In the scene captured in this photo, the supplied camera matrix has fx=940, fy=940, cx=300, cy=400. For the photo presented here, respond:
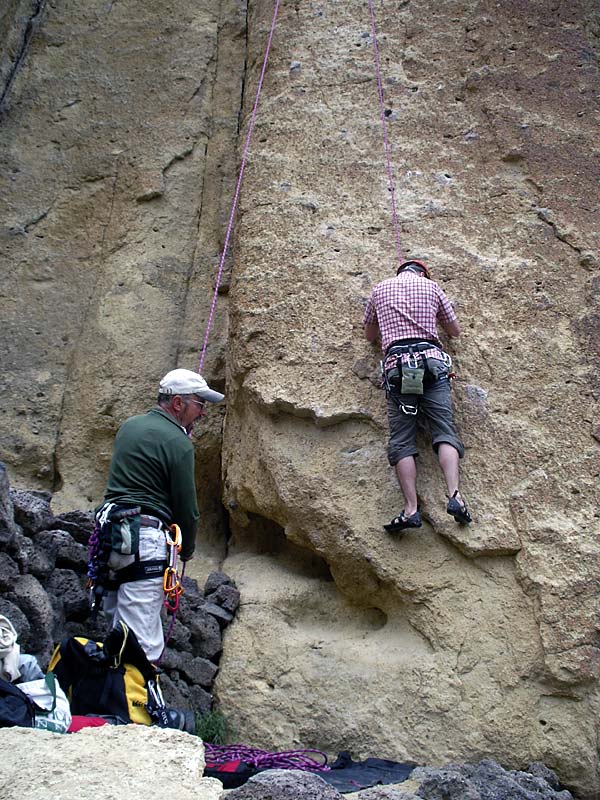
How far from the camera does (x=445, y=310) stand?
201 inches

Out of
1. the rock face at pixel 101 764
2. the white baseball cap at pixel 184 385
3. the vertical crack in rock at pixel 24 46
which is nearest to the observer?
the rock face at pixel 101 764

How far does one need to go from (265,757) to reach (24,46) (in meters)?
5.76

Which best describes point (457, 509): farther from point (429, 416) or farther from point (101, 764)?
point (101, 764)

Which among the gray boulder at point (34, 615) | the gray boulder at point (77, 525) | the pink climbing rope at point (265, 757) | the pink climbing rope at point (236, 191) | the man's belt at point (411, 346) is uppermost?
the pink climbing rope at point (236, 191)

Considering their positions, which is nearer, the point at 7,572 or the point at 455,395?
the point at 7,572

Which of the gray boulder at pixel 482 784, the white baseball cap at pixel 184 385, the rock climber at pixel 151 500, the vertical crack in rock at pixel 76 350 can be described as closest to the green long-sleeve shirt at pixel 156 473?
the rock climber at pixel 151 500

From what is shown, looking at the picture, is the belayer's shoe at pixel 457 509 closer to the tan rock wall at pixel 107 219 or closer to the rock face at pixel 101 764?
the tan rock wall at pixel 107 219

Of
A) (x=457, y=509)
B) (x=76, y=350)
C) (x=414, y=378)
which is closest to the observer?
(x=457, y=509)

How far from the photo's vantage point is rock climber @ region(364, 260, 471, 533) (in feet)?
15.7

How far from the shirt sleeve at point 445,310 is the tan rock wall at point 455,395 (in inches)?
8.9

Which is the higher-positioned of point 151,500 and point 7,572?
point 151,500

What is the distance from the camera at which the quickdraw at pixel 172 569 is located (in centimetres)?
409

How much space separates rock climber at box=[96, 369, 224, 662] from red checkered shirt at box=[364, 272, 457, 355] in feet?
3.69

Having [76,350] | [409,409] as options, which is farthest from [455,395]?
[76,350]
